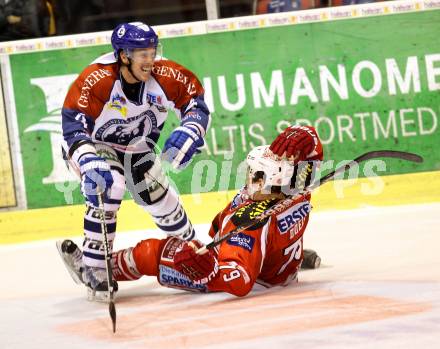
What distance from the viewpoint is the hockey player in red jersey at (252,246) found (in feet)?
17.4

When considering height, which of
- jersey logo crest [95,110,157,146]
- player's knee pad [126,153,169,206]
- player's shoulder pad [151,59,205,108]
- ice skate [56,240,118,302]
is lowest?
ice skate [56,240,118,302]

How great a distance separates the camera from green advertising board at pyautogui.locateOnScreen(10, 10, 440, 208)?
28.3ft

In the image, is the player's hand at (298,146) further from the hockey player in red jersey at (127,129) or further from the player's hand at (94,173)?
the player's hand at (94,173)

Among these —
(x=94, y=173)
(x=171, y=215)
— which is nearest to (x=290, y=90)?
(x=171, y=215)

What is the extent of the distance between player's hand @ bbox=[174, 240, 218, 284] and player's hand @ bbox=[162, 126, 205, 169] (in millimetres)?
430

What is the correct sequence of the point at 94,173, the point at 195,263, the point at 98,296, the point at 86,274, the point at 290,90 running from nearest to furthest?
the point at 195,263 < the point at 94,173 < the point at 98,296 < the point at 86,274 < the point at 290,90

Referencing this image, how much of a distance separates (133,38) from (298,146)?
3.23 feet

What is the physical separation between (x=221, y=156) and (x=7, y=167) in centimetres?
165

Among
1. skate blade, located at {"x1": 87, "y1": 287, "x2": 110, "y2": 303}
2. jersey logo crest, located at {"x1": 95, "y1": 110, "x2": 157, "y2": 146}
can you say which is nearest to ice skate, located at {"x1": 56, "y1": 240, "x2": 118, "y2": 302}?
skate blade, located at {"x1": 87, "y1": 287, "x2": 110, "y2": 303}

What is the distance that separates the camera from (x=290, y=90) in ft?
28.4

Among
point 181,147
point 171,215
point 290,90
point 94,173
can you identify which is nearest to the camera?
point 94,173

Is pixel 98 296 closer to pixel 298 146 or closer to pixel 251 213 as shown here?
pixel 251 213

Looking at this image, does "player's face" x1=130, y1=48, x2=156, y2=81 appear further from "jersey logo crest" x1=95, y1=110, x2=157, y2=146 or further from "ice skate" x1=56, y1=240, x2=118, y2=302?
"ice skate" x1=56, y1=240, x2=118, y2=302

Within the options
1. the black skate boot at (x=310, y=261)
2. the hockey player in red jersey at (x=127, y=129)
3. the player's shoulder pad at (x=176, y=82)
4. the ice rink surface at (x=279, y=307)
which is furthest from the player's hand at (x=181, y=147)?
the black skate boot at (x=310, y=261)
